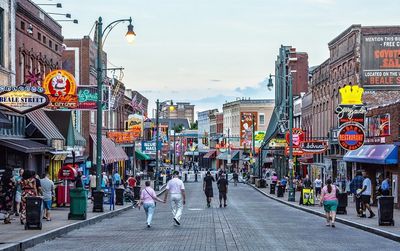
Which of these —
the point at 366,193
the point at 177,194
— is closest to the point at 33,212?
the point at 177,194

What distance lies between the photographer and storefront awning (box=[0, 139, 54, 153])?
31.0 m

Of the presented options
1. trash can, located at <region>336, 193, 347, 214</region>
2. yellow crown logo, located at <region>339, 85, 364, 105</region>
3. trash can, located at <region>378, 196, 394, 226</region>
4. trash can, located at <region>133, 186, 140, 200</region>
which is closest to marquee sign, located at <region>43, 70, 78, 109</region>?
trash can, located at <region>133, 186, 140, 200</region>

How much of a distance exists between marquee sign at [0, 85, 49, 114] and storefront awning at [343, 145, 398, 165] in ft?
58.6

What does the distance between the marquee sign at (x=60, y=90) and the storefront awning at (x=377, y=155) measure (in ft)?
49.4

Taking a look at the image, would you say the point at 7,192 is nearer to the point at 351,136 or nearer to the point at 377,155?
the point at 351,136

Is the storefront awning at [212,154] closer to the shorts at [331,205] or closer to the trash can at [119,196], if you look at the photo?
the trash can at [119,196]

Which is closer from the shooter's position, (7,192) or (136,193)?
(7,192)

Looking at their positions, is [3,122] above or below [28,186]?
above

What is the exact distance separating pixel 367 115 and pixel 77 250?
28686 millimetres

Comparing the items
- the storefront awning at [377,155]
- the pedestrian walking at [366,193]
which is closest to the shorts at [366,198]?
the pedestrian walking at [366,193]

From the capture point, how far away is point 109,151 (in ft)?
197

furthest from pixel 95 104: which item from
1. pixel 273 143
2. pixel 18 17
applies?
pixel 273 143

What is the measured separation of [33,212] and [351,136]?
2121 centimetres

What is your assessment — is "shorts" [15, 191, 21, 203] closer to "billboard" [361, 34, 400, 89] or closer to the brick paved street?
the brick paved street
